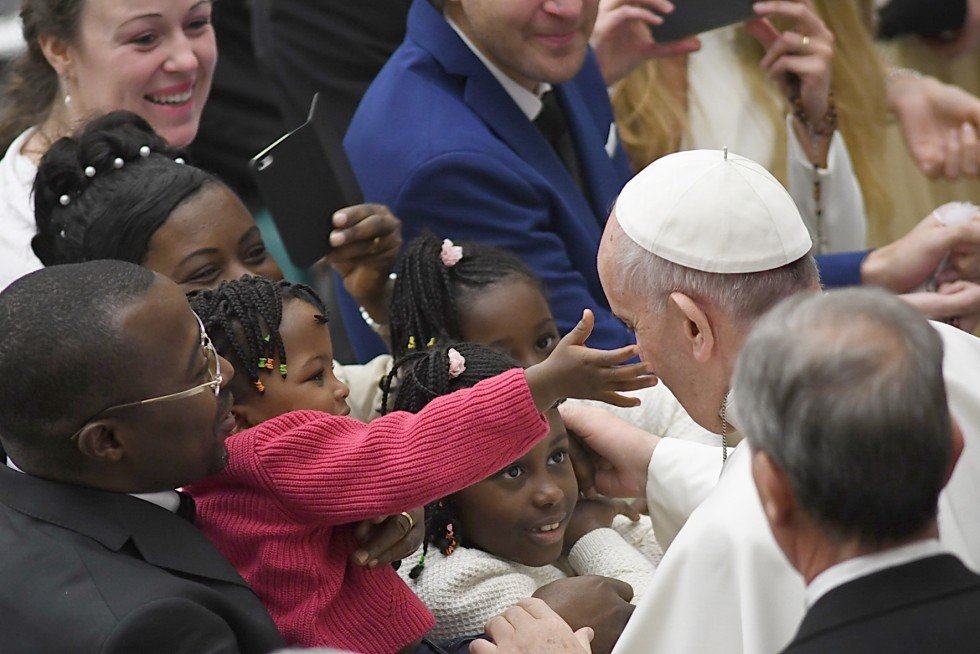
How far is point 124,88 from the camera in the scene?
3.74 m

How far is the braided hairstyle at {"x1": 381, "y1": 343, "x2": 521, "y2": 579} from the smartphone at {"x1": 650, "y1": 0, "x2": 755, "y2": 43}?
5.97ft

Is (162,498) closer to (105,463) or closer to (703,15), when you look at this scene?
(105,463)

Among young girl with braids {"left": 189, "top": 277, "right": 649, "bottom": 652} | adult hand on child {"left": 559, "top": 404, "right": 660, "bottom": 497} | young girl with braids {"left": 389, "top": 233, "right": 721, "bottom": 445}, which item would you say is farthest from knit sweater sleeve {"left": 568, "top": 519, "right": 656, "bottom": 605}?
young girl with braids {"left": 189, "top": 277, "right": 649, "bottom": 652}

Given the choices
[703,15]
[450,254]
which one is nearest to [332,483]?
[450,254]

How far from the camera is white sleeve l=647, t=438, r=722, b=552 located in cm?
296

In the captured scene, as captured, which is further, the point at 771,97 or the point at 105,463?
the point at 771,97

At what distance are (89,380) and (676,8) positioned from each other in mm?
2810

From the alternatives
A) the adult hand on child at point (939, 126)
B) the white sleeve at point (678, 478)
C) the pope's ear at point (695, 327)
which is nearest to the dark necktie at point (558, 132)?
the adult hand on child at point (939, 126)

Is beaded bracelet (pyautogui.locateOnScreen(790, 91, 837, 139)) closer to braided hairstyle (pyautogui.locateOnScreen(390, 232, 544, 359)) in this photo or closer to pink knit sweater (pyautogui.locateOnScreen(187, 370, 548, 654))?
braided hairstyle (pyautogui.locateOnScreen(390, 232, 544, 359))

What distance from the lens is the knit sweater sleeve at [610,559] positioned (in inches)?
118

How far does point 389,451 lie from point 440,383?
1.86ft

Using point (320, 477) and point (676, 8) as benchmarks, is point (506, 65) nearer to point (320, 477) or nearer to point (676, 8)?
point (676, 8)

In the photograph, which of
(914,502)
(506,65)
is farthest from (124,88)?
(914,502)

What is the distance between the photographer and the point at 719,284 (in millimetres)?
2514
